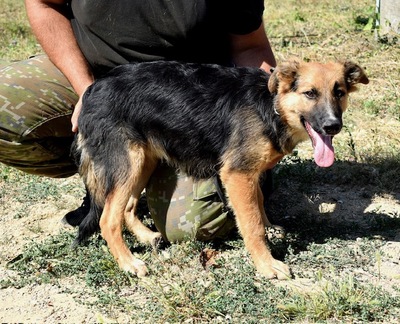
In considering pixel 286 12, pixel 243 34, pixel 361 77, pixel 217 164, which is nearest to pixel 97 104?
pixel 217 164

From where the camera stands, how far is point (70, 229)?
4258mm

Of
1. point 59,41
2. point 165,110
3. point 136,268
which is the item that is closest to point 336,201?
point 165,110

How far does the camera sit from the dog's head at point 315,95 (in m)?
3.39

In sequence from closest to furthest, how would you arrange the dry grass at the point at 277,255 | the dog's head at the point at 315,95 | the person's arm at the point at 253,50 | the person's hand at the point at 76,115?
the dry grass at the point at 277,255 < the dog's head at the point at 315,95 < the person's hand at the point at 76,115 < the person's arm at the point at 253,50

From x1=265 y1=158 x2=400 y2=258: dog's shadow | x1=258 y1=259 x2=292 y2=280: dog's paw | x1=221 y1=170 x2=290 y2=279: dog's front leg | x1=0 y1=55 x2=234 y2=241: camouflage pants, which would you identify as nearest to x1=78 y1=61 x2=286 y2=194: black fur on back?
x1=221 y1=170 x2=290 y2=279: dog's front leg

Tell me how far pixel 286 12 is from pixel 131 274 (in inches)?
284

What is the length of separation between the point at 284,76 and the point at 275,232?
3.50 ft

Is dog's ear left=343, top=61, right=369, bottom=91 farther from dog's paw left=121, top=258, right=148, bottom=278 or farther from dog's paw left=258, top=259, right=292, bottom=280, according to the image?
dog's paw left=121, top=258, right=148, bottom=278

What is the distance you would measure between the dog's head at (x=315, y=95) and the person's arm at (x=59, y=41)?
4.18 ft

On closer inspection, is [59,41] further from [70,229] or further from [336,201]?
[336,201]

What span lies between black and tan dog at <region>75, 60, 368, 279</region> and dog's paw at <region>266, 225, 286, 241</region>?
0.29 metres

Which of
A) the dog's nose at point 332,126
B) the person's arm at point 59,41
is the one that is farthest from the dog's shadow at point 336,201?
the person's arm at point 59,41

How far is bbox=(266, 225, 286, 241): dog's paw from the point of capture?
399cm

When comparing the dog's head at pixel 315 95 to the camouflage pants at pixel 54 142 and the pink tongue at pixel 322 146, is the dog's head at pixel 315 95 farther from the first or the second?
the camouflage pants at pixel 54 142
